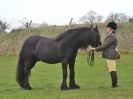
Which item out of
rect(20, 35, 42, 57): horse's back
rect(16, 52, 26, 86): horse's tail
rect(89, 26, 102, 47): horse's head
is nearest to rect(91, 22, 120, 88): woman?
rect(89, 26, 102, 47): horse's head

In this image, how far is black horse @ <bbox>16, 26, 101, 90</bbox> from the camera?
12.4m

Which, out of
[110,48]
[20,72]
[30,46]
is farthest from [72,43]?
[20,72]

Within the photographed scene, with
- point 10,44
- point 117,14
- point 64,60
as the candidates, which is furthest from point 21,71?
point 117,14

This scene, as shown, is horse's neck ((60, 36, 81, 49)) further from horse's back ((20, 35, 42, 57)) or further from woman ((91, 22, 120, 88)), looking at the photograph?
horse's back ((20, 35, 42, 57))

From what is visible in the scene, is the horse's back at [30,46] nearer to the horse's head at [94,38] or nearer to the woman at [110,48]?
the horse's head at [94,38]

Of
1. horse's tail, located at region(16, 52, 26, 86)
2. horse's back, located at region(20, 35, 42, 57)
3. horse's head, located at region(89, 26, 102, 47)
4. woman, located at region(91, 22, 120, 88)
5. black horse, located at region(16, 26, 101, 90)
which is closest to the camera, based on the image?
woman, located at region(91, 22, 120, 88)

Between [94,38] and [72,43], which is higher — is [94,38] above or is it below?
above

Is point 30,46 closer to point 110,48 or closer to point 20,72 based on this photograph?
point 20,72

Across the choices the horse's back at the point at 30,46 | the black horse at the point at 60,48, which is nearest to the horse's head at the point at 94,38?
the black horse at the point at 60,48

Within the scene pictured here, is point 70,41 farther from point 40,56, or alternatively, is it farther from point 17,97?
point 17,97

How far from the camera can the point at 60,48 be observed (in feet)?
41.1

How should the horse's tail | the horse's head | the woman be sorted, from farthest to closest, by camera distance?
the horse's tail → the horse's head → the woman

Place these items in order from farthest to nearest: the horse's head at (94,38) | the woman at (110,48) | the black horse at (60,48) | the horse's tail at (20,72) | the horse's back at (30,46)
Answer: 1. the horse's tail at (20,72)
2. the horse's back at (30,46)
3. the black horse at (60,48)
4. the horse's head at (94,38)
5. the woman at (110,48)

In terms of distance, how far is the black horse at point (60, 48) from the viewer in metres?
12.4
